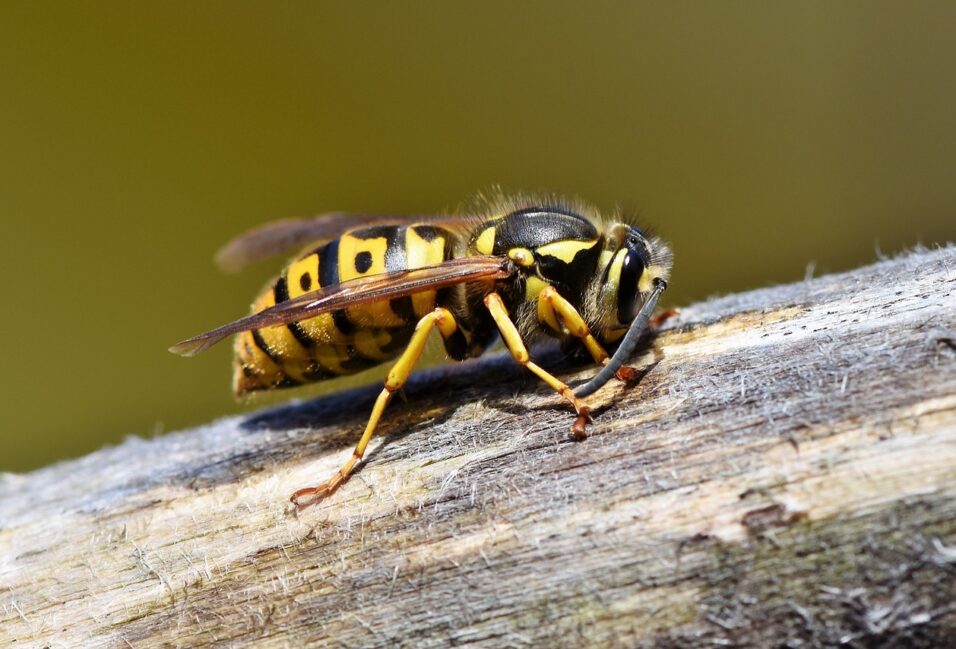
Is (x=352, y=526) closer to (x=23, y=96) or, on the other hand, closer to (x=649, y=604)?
(x=649, y=604)

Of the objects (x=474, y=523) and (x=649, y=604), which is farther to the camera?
(x=474, y=523)

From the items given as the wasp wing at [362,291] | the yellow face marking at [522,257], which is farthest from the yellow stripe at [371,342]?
the yellow face marking at [522,257]

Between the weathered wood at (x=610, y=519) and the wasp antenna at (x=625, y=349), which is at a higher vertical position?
the wasp antenna at (x=625, y=349)


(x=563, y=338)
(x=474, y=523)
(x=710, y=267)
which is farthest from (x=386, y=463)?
(x=710, y=267)

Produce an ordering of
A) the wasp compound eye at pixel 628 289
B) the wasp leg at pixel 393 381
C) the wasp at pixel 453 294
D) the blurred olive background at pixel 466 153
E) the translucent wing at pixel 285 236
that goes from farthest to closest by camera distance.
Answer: the blurred olive background at pixel 466 153, the translucent wing at pixel 285 236, the wasp compound eye at pixel 628 289, the wasp at pixel 453 294, the wasp leg at pixel 393 381

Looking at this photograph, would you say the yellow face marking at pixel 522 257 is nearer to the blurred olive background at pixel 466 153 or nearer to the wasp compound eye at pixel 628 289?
the wasp compound eye at pixel 628 289

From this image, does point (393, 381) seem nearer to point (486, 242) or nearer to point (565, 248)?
point (486, 242)
